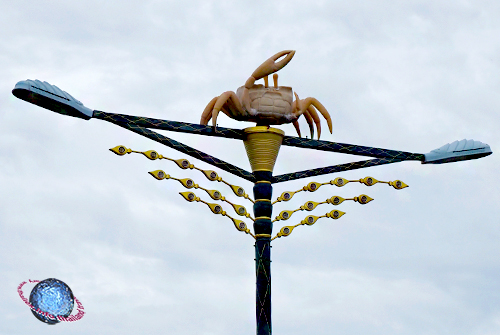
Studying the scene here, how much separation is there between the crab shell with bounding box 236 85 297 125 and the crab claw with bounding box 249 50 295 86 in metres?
0.30

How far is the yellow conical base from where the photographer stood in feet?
72.4

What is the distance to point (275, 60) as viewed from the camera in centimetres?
2245

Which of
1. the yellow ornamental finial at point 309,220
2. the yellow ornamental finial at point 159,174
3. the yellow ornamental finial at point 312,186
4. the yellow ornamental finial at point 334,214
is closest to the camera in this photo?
the yellow ornamental finial at point 159,174

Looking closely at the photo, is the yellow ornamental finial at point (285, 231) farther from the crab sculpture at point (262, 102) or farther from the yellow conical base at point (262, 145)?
the crab sculpture at point (262, 102)

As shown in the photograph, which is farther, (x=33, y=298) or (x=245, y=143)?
(x=245, y=143)

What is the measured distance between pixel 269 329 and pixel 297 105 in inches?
178

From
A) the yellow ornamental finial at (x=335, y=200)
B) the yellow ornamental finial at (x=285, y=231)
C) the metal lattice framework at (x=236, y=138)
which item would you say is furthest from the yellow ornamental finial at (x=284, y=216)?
the yellow ornamental finial at (x=335, y=200)

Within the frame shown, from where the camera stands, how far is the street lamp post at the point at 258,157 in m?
20.4

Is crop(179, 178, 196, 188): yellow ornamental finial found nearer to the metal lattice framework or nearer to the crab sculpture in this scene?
the metal lattice framework

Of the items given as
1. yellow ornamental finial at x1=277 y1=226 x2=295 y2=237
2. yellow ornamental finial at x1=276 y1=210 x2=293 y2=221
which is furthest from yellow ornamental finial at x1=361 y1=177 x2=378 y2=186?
yellow ornamental finial at x1=277 y1=226 x2=295 y2=237

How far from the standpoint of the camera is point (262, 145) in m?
22.1

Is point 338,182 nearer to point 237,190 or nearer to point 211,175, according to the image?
point 237,190

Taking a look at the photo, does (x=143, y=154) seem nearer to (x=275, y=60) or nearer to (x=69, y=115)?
(x=69, y=115)

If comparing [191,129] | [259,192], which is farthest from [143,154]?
[259,192]
